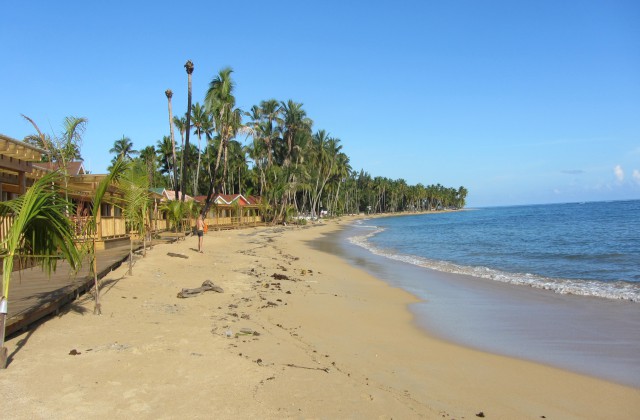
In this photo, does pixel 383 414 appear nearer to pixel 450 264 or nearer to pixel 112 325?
pixel 112 325

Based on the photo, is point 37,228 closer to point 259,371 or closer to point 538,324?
point 259,371

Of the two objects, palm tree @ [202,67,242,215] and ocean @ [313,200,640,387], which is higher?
palm tree @ [202,67,242,215]

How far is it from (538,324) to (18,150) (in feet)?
36.5

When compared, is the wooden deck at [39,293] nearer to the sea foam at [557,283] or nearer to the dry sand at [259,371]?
the dry sand at [259,371]

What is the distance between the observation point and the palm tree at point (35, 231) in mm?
4445

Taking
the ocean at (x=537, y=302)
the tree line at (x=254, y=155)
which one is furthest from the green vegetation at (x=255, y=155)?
the ocean at (x=537, y=302)

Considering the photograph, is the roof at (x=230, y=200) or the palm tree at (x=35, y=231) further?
the roof at (x=230, y=200)

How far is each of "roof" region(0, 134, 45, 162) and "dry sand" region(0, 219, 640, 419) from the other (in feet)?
11.8

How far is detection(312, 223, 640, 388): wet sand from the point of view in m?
6.48

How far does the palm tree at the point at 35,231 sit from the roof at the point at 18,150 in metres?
4.63

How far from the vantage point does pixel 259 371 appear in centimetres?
485

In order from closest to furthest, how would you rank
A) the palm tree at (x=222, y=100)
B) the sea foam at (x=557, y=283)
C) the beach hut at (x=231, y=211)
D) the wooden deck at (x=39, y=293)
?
the wooden deck at (x=39, y=293) → the sea foam at (x=557, y=283) → the palm tree at (x=222, y=100) → the beach hut at (x=231, y=211)

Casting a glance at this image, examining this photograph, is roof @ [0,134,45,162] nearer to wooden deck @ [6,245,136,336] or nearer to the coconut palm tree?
wooden deck @ [6,245,136,336]

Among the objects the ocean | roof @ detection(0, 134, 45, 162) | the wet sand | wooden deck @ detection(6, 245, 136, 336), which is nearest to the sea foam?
the ocean
